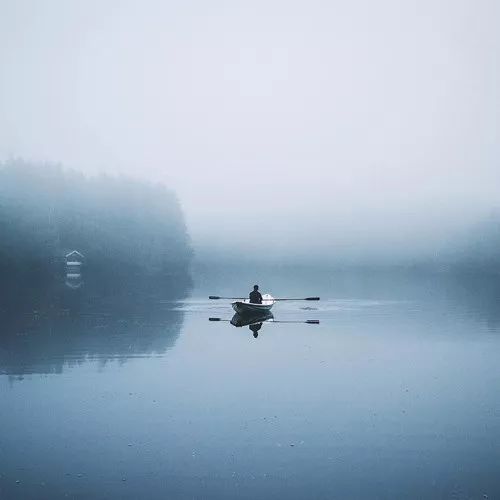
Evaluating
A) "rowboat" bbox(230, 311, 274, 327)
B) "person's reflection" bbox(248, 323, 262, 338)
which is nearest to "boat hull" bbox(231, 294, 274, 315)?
"rowboat" bbox(230, 311, 274, 327)

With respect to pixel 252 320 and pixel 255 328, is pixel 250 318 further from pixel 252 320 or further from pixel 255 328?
pixel 255 328

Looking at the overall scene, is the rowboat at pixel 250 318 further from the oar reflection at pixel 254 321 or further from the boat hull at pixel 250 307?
the boat hull at pixel 250 307

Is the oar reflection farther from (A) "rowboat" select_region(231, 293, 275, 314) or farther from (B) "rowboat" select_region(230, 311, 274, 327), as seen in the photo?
(A) "rowboat" select_region(231, 293, 275, 314)

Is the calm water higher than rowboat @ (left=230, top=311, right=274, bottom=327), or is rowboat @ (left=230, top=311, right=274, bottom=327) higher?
rowboat @ (left=230, top=311, right=274, bottom=327)

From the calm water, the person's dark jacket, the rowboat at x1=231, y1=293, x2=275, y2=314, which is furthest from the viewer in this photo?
the person's dark jacket

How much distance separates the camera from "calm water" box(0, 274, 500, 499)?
13.8 meters

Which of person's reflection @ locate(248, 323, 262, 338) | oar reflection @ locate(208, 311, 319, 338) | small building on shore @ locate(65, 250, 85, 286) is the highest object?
small building on shore @ locate(65, 250, 85, 286)

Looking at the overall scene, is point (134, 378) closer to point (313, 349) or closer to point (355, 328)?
point (313, 349)

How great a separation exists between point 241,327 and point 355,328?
336 inches

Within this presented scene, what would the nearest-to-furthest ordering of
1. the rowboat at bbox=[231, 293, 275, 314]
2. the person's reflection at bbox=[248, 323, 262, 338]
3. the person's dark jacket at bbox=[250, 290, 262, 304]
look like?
the person's reflection at bbox=[248, 323, 262, 338] → the rowboat at bbox=[231, 293, 275, 314] → the person's dark jacket at bbox=[250, 290, 262, 304]

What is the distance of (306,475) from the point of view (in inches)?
558

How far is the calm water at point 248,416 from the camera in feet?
45.4

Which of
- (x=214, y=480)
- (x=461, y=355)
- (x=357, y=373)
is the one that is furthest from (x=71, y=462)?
(x=461, y=355)

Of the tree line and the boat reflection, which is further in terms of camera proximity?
the tree line
